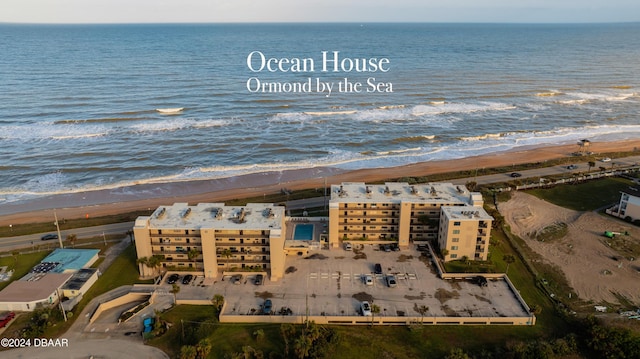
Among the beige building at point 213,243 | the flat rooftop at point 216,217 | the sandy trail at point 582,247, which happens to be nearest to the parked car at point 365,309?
the beige building at point 213,243

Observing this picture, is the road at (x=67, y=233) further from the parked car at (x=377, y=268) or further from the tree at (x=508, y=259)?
the tree at (x=508, y=259)

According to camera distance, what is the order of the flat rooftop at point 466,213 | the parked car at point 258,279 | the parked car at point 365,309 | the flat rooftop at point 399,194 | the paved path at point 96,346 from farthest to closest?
the flat rooftop at point 399,194 < the flat rooftop at point 466,213 < the parked car at point 258,279 < the parked car at point 365,309 < the paved path at point 96,346

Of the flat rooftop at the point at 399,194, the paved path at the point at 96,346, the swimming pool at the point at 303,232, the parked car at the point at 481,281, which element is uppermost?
the flat rooftop at the point at 399,194

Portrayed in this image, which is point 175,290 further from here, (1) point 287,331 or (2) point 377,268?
(2) point 377,268

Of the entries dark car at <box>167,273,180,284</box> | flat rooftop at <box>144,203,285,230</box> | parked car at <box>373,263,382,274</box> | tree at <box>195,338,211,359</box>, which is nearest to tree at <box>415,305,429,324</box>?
parked car at <box>373,263,382,274</box>

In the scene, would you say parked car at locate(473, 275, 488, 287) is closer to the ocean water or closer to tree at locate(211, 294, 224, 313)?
tree at locate(211, 294, 224, 313)

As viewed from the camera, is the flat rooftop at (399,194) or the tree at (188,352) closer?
the tree at (188,352)
